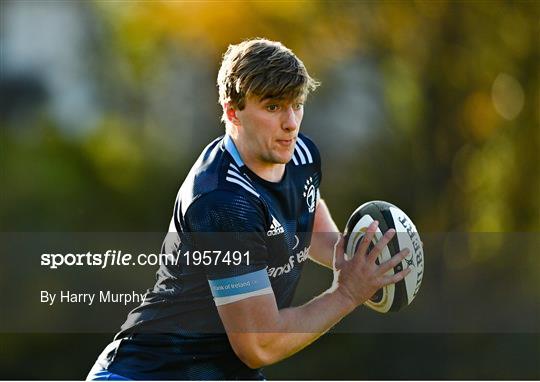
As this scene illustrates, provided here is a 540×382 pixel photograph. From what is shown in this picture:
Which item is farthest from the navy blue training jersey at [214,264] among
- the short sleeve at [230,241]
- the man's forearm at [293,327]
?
the man's forearm at [293,327]

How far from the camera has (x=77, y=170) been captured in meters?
8.48

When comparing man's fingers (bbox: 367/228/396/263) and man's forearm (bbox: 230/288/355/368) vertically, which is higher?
man's fingers (bbox: 367/228/396/263)

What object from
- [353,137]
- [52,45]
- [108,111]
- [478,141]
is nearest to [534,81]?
[478,141]

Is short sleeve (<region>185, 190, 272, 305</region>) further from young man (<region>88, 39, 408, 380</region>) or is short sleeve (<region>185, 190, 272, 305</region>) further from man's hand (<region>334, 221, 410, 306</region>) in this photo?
man's hand (<region>334, 221, 410, 306</region>)

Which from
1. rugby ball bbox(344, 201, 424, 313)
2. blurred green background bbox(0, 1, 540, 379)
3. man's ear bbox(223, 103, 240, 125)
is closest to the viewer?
man's ear bbox(223, 103, 240, 125)

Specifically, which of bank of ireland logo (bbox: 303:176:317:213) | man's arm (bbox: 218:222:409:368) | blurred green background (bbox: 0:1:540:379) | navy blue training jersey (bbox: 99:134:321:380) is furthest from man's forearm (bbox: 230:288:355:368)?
blurred green background (bbox: 0:1:540:379)

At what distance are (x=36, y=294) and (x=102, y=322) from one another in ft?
2.46

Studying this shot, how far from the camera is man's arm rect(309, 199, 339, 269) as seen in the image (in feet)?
11.9

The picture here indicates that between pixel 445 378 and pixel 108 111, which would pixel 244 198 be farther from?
pixel 108 111

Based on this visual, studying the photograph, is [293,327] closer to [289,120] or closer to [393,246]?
Result: [393,246]

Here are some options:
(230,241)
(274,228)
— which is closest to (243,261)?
(230,241)

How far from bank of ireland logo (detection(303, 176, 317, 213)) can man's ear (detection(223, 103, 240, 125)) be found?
1.39ft

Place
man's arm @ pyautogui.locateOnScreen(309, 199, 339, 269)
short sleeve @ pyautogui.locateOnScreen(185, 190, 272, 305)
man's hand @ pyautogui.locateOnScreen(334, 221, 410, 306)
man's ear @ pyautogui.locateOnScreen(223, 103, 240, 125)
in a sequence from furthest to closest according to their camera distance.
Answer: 1. man's arm @ pyautogui.locateOnScreen(309, 199, 339, 269)
2. man's ear @ pyautogui.locateOnScreen(223, 103, 240, 125)
3. man's hand @ pyautogui.locateOnScreen(334, 221, 410, 306)
4. short sleeve @ pyautogui.locateOnScreen(185, 190, 272, 305)

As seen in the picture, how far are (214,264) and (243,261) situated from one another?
0.11 metres
